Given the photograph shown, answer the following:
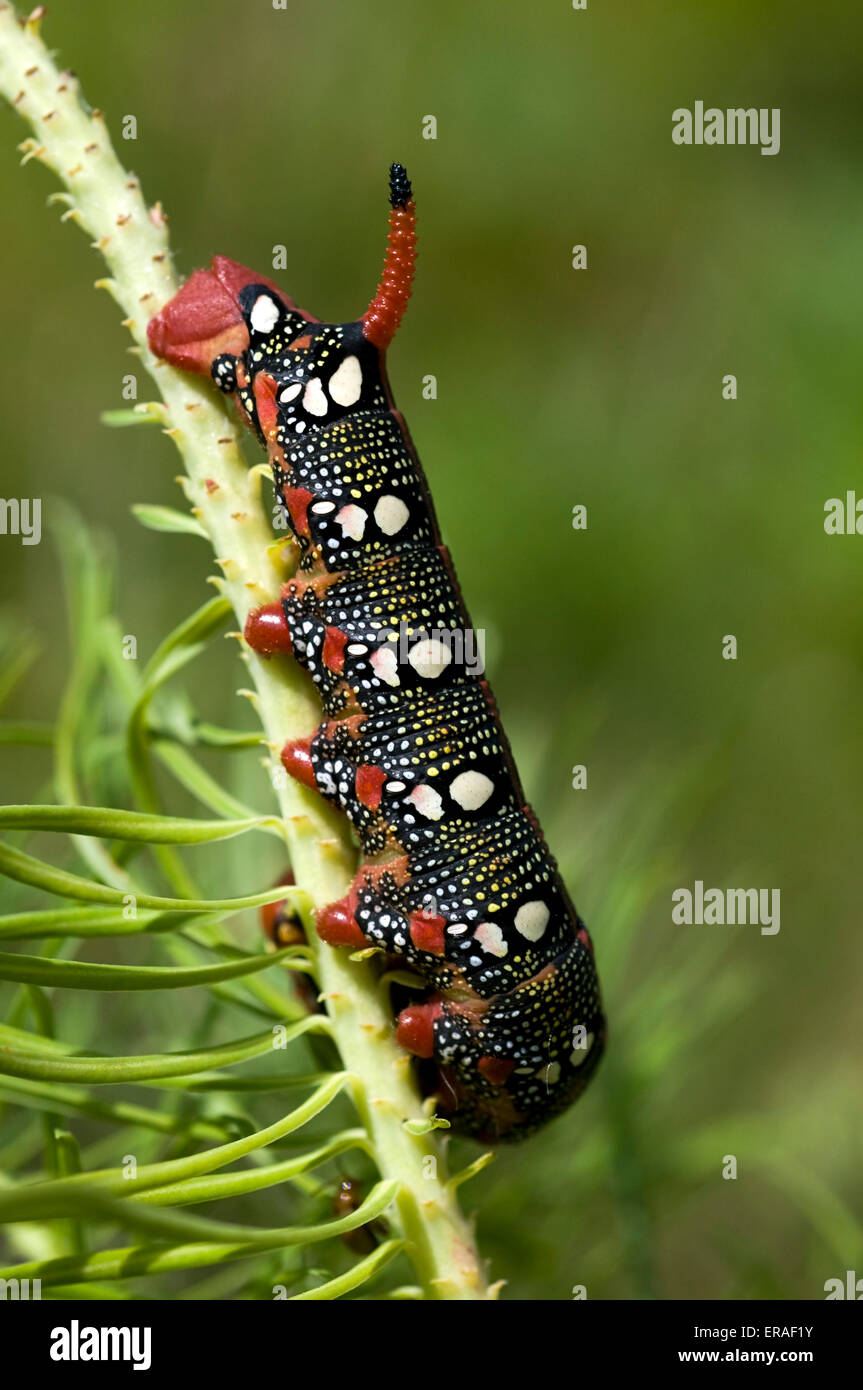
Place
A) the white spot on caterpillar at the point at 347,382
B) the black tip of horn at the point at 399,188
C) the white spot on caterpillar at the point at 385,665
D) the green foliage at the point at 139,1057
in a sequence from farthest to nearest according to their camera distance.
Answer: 1. the white spot on caterpillar at the point at 347,382
2. the white spot on caterpillar at the point at 385,665
3. the black tip of horn at the point at 399,188
4. the green foliage at the point at 139,1057

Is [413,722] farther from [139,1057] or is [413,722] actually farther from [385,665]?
[139,1057]

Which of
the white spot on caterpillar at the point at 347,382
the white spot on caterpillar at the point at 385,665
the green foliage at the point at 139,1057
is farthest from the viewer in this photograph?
the white spot on caterpillar at the point at 347,382

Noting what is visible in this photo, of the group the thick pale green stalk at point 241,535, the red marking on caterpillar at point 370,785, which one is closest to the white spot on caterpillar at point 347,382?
the thick pale green stalk at point 241,535

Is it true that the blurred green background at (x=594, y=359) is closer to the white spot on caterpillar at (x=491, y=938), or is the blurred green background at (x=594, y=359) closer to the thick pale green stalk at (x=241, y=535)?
the white spot on caterpillar at (x=491, y=938)

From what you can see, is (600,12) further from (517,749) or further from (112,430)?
(517,749)

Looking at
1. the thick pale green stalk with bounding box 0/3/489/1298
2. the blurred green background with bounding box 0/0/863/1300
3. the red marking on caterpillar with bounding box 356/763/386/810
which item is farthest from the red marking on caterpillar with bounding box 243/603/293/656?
the blurred green background with bounding box 0/0/863/1300
